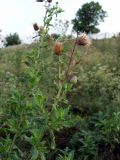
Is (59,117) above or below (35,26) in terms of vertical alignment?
below

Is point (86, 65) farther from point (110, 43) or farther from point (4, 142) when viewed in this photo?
point (4, 142)

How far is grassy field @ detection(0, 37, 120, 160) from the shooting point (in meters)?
3.58

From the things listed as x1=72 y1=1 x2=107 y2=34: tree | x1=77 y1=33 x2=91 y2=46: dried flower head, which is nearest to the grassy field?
x1=77 y1=33 x2=91 y2=46: dried flower head

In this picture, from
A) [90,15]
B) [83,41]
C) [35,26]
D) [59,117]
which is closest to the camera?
[83,41]

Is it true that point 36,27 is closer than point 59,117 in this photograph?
No

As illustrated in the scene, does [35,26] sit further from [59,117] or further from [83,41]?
[59,117]

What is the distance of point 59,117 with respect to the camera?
3.49m

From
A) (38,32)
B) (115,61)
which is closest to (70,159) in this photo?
(38,32)

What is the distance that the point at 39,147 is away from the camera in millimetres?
3572

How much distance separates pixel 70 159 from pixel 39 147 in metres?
0.39

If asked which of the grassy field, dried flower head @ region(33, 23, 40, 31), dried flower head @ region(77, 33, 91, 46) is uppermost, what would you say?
dried flower head @ region(33, 23, 40, 31)

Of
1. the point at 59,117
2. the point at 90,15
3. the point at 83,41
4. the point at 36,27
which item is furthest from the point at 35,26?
the point at 90,15

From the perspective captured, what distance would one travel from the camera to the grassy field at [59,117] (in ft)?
11.8

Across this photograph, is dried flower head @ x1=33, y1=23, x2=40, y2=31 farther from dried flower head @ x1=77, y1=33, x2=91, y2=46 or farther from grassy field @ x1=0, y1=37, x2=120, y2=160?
dried flower head @ x1=77, y1=33, x2=91, y2=46
